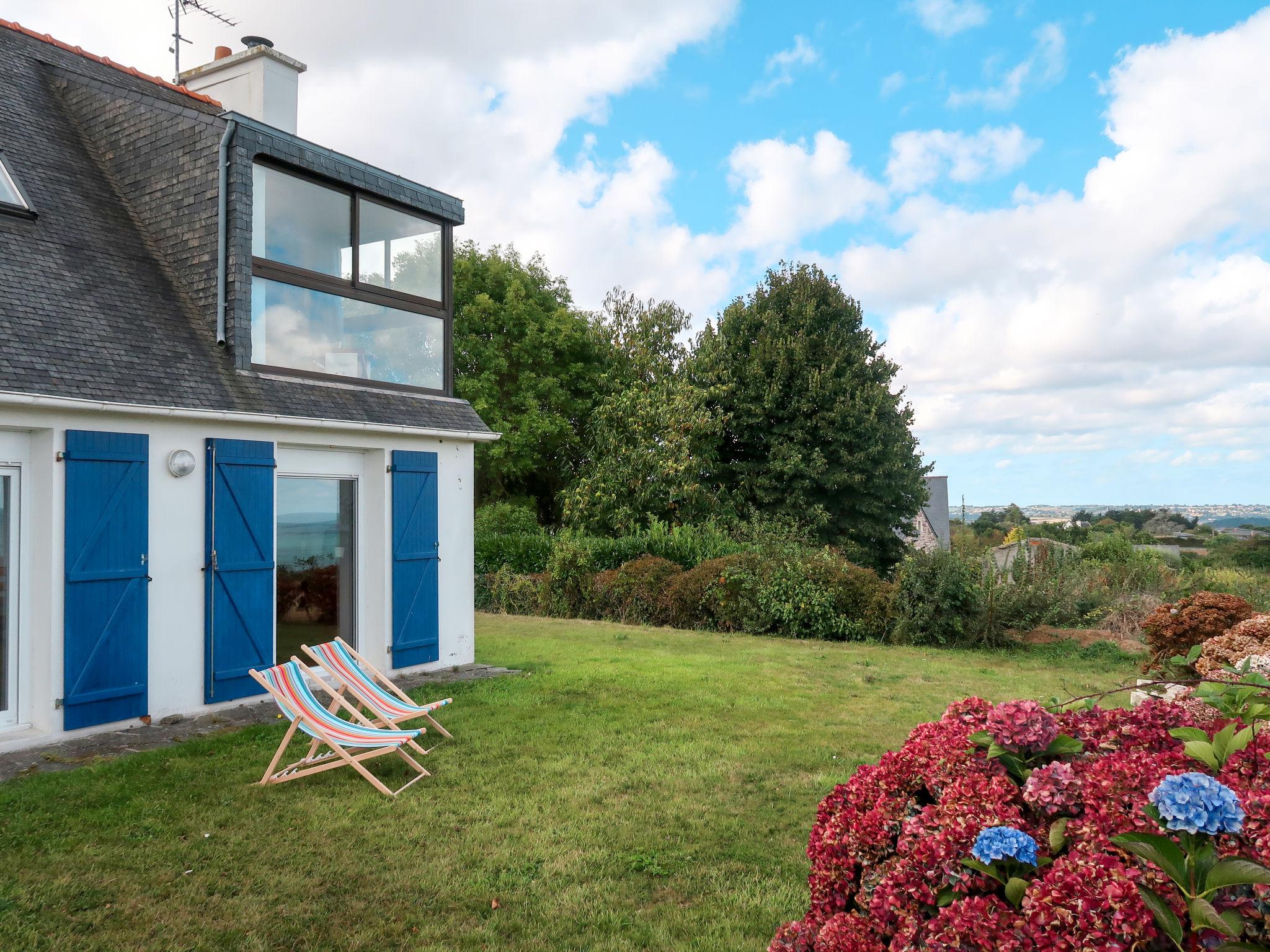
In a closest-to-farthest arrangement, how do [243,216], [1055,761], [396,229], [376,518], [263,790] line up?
[1055,761], [263,790], [243,216], [376,518], [396,229]

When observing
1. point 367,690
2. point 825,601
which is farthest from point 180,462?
point 825,601

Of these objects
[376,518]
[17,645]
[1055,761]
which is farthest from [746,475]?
[1055,761]

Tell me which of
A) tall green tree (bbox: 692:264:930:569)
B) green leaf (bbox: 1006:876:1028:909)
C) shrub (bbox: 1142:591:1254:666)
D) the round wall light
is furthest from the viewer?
tall green tree (bbox: 692:264:930:569)

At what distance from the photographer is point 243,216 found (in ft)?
27.7

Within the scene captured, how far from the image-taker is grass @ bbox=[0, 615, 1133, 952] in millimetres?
3812

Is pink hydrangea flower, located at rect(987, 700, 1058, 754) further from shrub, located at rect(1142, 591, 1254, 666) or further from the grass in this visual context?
shrub, located at rect(1142, 591, 1254, 666)

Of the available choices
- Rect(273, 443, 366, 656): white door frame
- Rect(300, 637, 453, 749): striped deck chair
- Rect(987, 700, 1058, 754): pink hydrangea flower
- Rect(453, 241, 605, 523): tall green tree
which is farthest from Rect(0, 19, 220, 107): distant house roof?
Rect(453, 241, 605, 523): tall green tree

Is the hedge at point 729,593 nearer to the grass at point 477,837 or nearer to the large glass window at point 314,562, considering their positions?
the grass at point 477,837

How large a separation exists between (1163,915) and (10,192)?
395 inches

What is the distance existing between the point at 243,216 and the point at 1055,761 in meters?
8.63

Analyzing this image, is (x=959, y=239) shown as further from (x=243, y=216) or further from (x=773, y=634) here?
(x=243, y=216)

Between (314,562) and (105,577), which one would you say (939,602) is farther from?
(105,577)

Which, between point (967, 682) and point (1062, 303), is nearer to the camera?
point (967, 682)

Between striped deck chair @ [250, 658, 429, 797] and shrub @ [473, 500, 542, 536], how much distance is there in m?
14.6
